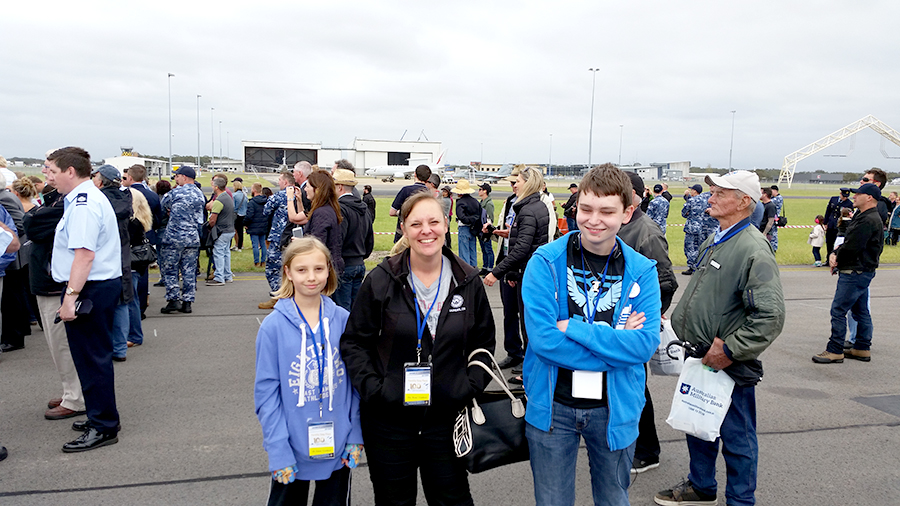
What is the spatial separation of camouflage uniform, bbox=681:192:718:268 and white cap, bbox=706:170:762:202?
10461 mm

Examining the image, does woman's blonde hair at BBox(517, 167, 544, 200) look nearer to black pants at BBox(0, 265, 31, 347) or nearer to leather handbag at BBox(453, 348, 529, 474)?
leather handbag at BBox(453, 348, 529, 474)

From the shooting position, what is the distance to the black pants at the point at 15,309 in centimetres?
661

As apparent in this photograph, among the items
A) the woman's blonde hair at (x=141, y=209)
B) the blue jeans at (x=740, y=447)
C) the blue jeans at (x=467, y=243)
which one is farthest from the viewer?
the blue jeans at (x=467, y=243)

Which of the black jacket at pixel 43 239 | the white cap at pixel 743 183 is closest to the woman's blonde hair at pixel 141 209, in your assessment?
the black jacket at pixel 43 239

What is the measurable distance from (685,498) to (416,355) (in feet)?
7.13

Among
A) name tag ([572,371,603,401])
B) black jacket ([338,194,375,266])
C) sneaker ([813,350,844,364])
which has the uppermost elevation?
black jacket ([338,194,375,266])

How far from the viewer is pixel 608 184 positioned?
241 cm

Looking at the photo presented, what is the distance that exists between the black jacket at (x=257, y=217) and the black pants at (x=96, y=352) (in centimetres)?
784

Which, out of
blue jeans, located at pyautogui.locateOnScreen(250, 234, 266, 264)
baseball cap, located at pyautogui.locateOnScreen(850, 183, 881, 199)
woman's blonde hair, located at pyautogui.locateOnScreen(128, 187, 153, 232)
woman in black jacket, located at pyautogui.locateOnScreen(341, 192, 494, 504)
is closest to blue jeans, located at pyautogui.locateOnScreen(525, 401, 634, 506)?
woman in black jacket, located at pyautogui.locateOnScreen(341, 192, 494, 504)

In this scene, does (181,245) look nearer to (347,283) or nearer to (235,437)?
(347,283)

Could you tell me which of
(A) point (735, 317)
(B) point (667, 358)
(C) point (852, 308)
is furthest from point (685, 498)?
(C) point (852, 308)

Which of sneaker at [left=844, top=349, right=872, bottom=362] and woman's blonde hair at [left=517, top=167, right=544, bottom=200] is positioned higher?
woman's blonde hair at [left=517, top=167, right=544, bottom=200]

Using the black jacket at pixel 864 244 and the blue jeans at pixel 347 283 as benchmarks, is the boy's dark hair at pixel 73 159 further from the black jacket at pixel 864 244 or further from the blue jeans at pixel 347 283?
the black jacket at pixel 864 244

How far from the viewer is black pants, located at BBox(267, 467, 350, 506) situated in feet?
8.92
